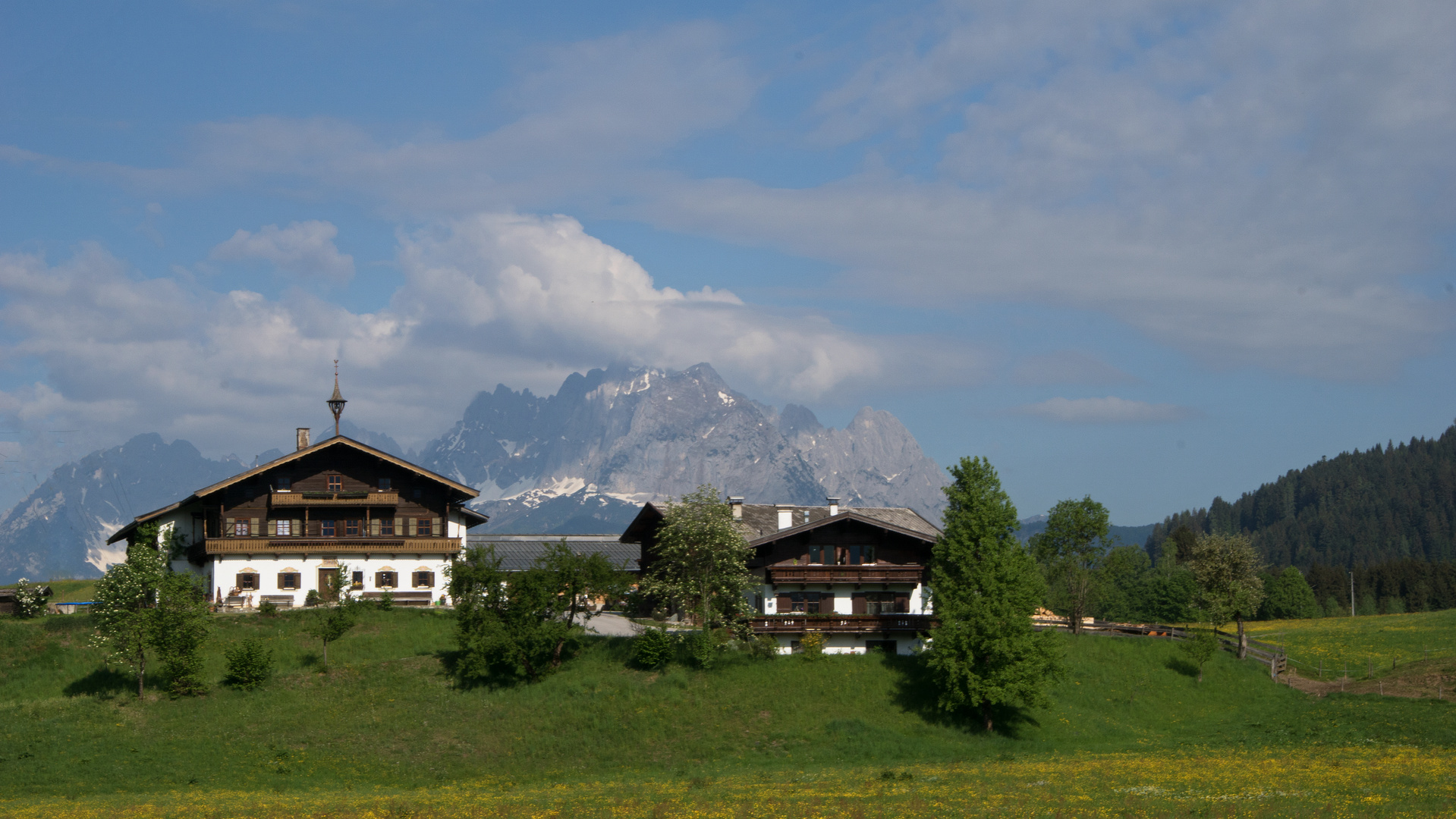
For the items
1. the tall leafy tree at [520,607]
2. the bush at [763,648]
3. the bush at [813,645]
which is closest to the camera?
the tall leafy tree at [520,607]

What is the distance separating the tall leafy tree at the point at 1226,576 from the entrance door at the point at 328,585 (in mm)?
54069

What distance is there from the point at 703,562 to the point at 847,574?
9544mm

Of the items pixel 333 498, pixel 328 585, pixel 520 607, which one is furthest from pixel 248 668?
pixel 333 498

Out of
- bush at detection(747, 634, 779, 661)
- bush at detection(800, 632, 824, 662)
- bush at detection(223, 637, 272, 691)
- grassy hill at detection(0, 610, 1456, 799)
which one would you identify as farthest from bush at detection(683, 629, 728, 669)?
bush at detection(223, 637, 272, 691)

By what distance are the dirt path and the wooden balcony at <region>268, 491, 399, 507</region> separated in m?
55.0

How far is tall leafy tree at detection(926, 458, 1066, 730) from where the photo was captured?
48.0 m

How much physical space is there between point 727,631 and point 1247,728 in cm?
2331

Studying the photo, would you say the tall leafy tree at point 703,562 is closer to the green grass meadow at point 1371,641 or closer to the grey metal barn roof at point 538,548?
the grey metal barn roof at point 538,548

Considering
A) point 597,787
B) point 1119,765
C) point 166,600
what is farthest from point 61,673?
point 1119,765

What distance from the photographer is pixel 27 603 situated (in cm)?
6531

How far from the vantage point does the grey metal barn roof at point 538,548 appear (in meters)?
94.6

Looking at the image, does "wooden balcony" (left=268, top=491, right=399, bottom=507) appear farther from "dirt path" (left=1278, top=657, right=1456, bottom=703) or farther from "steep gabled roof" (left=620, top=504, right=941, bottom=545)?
"dirt path" (left=1278, top=657, right=1456, bottom=703)

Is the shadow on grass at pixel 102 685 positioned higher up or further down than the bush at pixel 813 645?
further down

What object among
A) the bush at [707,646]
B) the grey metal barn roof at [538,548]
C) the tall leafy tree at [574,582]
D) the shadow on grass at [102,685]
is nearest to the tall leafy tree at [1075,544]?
the bush at [707,646]
